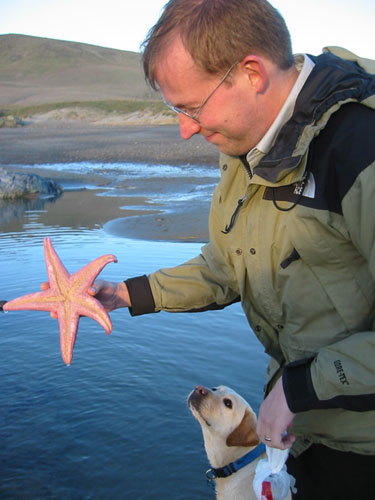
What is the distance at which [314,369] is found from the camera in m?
2.21

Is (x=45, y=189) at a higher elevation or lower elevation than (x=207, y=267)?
lower

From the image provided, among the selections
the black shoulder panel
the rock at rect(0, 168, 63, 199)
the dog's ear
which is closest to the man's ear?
the black shoulder panel

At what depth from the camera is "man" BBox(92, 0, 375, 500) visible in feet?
7.14

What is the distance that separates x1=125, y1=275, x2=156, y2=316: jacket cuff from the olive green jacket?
25.3 inches

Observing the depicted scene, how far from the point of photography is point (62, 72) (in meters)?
114

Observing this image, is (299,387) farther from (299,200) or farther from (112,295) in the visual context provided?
(112,295)

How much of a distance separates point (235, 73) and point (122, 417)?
399 cm

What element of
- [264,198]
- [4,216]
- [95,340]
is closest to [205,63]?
[264,198]

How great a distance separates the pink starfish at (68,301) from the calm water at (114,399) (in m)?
1.94

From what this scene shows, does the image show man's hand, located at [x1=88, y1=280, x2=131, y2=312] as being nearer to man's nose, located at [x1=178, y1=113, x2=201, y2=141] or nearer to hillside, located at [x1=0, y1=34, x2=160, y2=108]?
man's nose, located at [x1=178, y1=113, x2=201, y2=141]

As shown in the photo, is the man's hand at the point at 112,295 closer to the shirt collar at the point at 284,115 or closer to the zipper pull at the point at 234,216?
the zipper pull at the point at 234,216

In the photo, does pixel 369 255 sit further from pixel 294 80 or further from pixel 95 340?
pixel 95 340

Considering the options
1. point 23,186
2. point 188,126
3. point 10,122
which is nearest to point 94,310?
point 188,126

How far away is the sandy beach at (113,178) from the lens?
1247 cm
